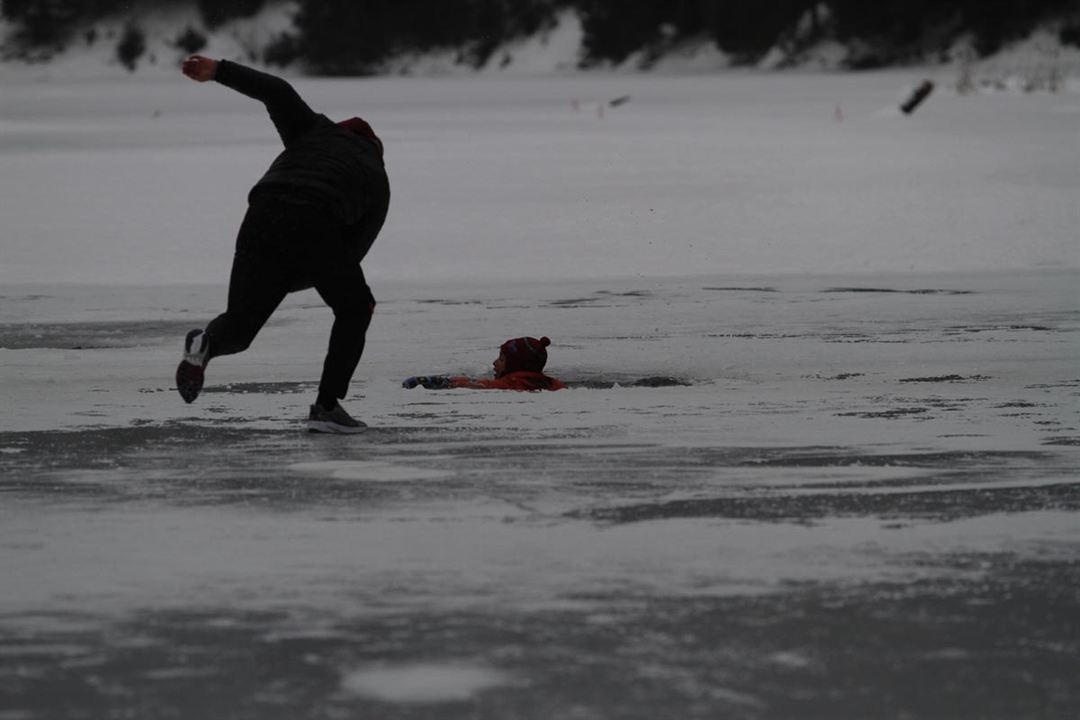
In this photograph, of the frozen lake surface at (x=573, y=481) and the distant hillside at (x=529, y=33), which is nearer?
the frozen lake surface at (x=573, y=481)

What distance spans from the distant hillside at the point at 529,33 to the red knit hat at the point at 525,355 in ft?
222

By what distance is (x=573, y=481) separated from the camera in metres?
7.98

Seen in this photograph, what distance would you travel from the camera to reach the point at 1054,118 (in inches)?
1443

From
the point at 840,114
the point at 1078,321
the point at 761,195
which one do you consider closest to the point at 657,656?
the point at 1078,321

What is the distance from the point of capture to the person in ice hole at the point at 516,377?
34.9 ft

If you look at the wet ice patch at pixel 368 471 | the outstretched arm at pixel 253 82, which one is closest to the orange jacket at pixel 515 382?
the outstretched arm at pixel 253 82

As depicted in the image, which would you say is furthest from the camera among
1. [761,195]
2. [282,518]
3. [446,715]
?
[761,195]

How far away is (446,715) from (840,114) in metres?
36.4

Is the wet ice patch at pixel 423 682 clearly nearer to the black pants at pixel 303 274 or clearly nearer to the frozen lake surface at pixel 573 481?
the frozen lake surface at pixel 573 481

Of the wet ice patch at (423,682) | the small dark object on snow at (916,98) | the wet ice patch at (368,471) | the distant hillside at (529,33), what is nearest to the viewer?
the wet ice patch at (423,682)

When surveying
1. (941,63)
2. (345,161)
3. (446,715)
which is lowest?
(446,715)

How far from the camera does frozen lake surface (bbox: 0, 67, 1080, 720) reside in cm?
530

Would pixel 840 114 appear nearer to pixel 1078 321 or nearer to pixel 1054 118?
pixel 1054 118

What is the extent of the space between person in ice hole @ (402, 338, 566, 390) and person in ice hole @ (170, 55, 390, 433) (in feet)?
4.32
